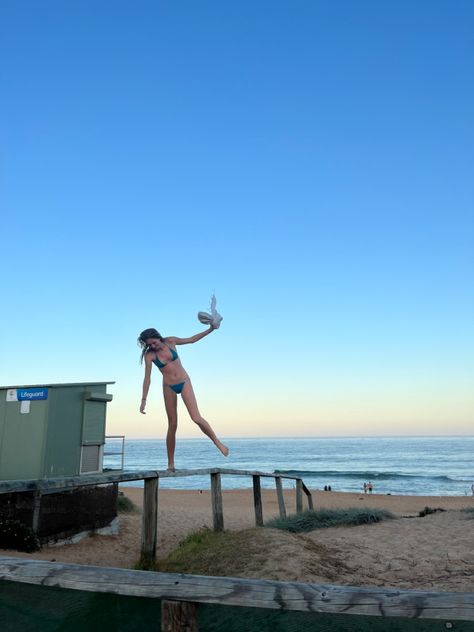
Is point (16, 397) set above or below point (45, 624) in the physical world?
above

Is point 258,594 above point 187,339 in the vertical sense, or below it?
below

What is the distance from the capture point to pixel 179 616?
8.44 ft

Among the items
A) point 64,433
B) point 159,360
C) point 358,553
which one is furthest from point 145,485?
point 64,433

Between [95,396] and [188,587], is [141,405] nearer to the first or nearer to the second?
[188,587]

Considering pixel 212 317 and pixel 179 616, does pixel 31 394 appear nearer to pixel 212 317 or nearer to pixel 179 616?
pixel 212 317

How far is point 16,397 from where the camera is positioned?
1252cm

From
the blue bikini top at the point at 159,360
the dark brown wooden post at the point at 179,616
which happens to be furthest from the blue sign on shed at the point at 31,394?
the dark brown wooden post at the point at 179,616

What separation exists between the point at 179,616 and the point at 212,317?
4479mm

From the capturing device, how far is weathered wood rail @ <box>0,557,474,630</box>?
2.28m

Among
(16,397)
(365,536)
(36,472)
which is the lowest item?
(365,536)

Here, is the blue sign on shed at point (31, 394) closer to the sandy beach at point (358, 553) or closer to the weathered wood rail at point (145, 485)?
the sandy beach at point (358, 553)

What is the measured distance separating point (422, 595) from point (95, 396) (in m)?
11.9

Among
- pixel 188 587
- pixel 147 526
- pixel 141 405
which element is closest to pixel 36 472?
pixel 147 526

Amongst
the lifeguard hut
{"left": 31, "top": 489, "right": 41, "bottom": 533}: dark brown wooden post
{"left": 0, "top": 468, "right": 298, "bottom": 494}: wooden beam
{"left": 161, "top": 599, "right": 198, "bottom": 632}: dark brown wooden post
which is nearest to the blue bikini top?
{"left": 0, "top": 468, "right": 298, "bottom": 494}: wooden beam
